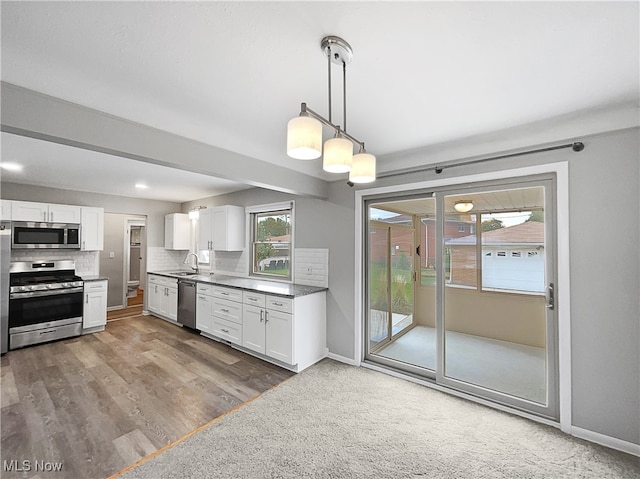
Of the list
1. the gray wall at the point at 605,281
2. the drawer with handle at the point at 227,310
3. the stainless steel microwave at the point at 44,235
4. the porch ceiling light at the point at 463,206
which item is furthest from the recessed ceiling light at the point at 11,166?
the gray wall at the point at 605,281

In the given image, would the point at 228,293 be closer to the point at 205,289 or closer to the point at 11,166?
the point at 205,289

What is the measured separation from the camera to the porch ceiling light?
2865mm

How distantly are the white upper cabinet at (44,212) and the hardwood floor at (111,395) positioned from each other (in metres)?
1.94

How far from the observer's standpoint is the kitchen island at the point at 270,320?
327 cm

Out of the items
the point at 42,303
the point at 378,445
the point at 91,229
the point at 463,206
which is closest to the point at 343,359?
the point at 378,445

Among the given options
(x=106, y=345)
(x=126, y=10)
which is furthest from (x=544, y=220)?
(x=106, y=345)

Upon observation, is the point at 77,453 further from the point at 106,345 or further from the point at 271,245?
the point at 271,245

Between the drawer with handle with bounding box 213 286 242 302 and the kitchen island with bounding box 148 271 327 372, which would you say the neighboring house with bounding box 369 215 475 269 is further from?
the drawer with handle with bounding box 213 286 242 302

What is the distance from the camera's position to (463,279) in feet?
9.71

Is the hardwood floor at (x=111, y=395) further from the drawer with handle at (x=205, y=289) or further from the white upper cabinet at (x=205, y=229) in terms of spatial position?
the white upper cabinet at (x=205, y=229)

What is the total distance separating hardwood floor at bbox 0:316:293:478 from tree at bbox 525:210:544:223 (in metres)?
2.99

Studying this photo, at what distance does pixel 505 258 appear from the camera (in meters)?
2.74

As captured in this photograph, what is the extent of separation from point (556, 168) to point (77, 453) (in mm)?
4231

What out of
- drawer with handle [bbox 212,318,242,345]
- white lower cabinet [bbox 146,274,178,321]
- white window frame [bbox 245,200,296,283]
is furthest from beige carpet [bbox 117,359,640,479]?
white lower cabinet [bbox 146,274,178,321]
